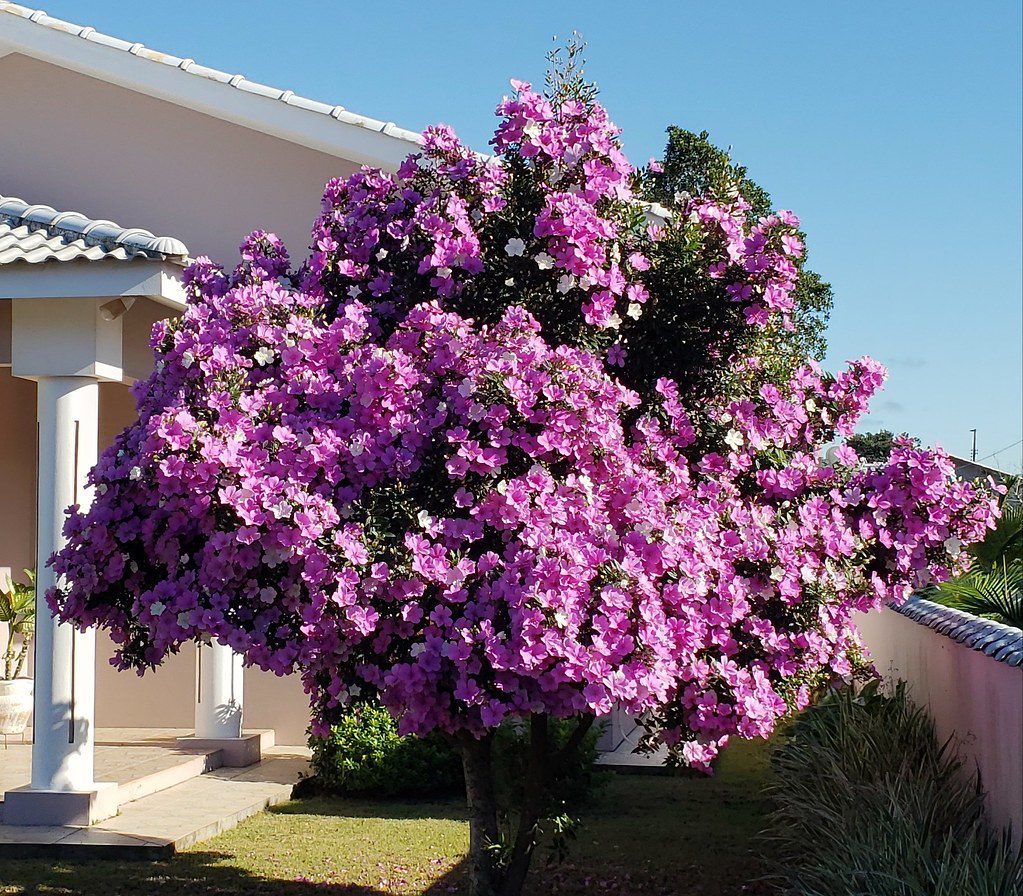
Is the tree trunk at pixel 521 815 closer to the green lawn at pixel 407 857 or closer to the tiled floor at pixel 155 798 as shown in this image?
the green lawn at pixel 407 857

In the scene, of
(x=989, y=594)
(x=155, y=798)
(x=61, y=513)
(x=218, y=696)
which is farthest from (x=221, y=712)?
(x=989, y=594)

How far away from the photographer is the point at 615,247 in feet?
19.6

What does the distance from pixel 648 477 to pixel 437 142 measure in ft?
6.90

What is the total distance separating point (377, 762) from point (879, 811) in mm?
4637

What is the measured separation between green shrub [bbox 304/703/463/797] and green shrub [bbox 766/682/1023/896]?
2579 mm

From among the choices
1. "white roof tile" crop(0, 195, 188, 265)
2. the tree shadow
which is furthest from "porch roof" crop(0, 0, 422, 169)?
the tree shadow

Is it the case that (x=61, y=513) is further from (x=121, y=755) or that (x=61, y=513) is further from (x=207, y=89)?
(x=207, y=89)

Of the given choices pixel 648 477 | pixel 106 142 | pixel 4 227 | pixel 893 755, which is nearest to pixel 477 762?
pixel 648 477

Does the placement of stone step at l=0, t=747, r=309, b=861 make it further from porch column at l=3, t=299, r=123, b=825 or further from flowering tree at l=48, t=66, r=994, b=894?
flowering tree at l=48, t=66, r=994, b=894

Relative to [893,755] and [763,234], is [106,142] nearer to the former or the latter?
[763,234]

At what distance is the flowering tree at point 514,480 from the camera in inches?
198

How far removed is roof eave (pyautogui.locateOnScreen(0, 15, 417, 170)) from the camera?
1113 cm

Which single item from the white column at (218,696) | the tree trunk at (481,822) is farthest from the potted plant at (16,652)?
the tree trunk at (481,822)

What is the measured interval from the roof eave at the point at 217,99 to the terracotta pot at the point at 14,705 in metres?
5.44
